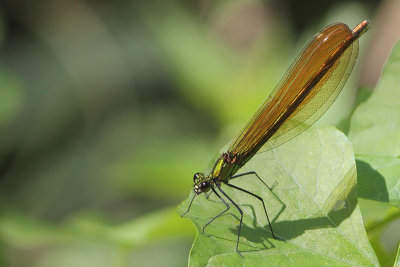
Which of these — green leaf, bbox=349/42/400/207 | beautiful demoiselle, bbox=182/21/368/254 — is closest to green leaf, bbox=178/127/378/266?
green leaf, bbox=349/42/400/207

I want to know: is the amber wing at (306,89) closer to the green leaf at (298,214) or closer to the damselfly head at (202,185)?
the damselfly head at (202,185)

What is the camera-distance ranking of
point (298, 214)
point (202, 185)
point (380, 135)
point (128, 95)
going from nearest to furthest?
point (298, 214)
point (380, 135)
point (202, 185)
point (128, 95)

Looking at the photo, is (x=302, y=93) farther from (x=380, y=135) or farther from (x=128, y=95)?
(x=128, y=95)

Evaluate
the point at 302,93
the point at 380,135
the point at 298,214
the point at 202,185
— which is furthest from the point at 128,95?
the point at 298,214

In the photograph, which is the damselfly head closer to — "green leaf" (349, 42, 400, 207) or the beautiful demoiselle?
the beautiful demoiselle

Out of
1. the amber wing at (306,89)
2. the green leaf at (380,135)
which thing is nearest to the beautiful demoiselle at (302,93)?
the amber wing at (306,89)

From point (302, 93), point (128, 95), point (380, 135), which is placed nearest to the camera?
point (380, 135)
